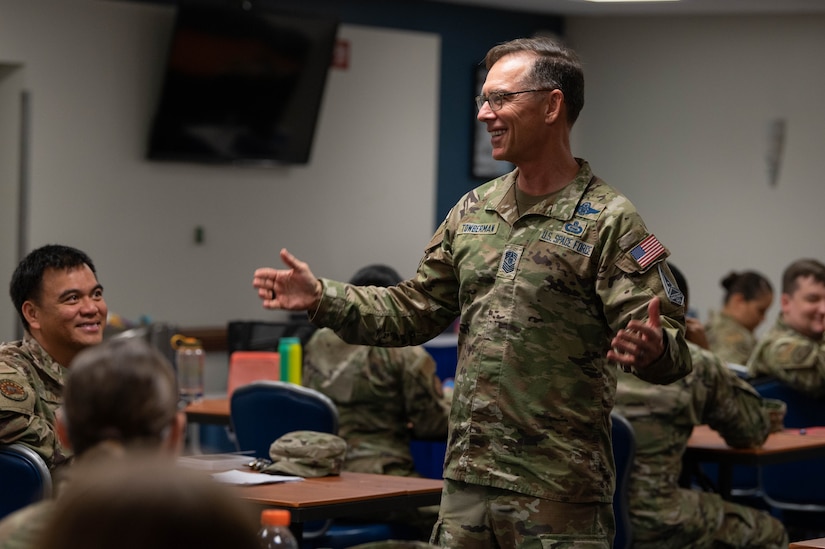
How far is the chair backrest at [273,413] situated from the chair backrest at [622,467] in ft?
2.99

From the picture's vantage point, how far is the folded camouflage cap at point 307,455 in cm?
362

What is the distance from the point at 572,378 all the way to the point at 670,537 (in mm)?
1907

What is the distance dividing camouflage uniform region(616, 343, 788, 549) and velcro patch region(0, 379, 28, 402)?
204cm

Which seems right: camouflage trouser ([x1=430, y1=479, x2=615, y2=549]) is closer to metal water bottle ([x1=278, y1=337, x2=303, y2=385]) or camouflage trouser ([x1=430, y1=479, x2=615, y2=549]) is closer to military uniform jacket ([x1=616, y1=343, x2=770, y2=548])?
military uniform jacket ([x1=616, y1=343, x2=770, y2=548])

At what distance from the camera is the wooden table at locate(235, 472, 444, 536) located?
320 centimetres

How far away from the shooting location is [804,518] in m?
A: 5.50

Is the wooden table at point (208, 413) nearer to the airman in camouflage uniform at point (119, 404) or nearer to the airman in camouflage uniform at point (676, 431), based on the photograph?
the airman in camouflage uniform at point (676, 431)

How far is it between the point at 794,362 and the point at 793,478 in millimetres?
491

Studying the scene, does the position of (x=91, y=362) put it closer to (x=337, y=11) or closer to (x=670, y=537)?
(x=670, y=537)

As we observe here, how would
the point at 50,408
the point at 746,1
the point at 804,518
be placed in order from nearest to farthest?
1. the point at 50,408
2. the point at 804,518
3. the point at 746,1

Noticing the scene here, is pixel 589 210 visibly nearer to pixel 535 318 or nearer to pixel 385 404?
pixel 535 318

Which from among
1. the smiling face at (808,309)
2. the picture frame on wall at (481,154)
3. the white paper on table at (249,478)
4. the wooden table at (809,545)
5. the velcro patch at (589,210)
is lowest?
the white paper on table at (249,478)

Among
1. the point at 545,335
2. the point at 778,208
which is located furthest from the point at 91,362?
the point at 778,208

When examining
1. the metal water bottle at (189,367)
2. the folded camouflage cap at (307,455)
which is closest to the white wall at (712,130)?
the metal water bottle at (189,367)
